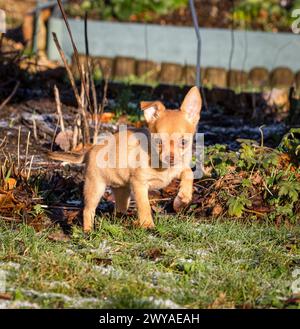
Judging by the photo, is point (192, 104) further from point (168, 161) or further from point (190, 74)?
point (190, 74)

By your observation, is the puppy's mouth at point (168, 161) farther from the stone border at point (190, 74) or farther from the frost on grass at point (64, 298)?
the stone border at point (190, 74)

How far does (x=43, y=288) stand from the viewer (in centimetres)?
418

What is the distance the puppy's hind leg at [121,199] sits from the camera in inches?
225

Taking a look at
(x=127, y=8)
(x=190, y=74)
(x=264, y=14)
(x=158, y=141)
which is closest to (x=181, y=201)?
(x=158, y=141)

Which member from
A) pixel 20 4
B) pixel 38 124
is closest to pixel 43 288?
A: pixel 38 124

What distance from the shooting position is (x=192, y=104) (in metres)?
5.31

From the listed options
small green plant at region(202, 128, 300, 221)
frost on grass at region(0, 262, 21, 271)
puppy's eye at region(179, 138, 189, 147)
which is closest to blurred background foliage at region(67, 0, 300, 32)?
small green plant at region(202, 128, 300, 221)

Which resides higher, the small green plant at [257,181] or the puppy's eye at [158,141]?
the puppy's eye at [158,141]

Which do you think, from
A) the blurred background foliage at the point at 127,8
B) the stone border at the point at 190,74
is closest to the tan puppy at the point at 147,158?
the stone border at the point at 190,74

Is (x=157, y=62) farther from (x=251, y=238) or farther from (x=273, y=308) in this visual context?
(x=273, y=308)

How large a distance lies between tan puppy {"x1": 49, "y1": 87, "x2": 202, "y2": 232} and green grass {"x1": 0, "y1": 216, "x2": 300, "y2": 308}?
198mm

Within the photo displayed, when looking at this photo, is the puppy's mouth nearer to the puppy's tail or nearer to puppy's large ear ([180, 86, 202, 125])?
puppy's large ear ([180, 86, 202, 125])

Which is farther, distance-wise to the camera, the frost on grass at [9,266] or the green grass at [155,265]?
the frost on grass at [9,266]

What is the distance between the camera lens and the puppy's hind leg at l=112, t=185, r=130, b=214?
225 inches
